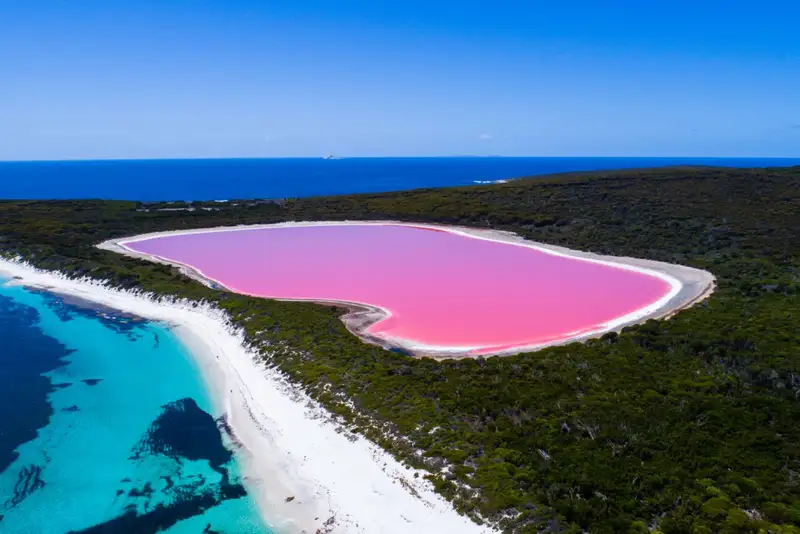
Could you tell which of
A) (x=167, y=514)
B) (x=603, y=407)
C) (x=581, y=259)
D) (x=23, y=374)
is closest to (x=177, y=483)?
(x=167, y=514)

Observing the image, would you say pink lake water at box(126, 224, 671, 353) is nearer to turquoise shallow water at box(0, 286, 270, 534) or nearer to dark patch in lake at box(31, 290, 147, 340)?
dark patch in lake at box(31, 290, 147, 340)

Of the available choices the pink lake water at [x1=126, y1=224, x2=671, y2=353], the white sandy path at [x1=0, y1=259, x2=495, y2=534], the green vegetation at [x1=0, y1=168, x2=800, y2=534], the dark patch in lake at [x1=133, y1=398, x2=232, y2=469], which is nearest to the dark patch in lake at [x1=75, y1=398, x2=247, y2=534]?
the dark patch in lake at [x1=133, y1=398, x2=232, y2=469]

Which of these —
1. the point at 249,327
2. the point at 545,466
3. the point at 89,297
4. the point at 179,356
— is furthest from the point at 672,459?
the point at 89,297

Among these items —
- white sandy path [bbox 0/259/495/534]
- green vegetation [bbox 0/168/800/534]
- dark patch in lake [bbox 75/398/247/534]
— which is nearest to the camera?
green vegetation [bbox 0/168/800/534]

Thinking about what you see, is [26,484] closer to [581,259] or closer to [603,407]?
[603,407]

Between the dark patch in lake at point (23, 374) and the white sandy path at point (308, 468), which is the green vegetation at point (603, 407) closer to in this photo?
the white sandy path at point (308, 468)

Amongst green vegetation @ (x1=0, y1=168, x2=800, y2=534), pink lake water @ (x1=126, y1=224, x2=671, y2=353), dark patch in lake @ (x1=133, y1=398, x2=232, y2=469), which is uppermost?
pink lake water @ (x1=126, y1=224, x2=671, y2=353)
